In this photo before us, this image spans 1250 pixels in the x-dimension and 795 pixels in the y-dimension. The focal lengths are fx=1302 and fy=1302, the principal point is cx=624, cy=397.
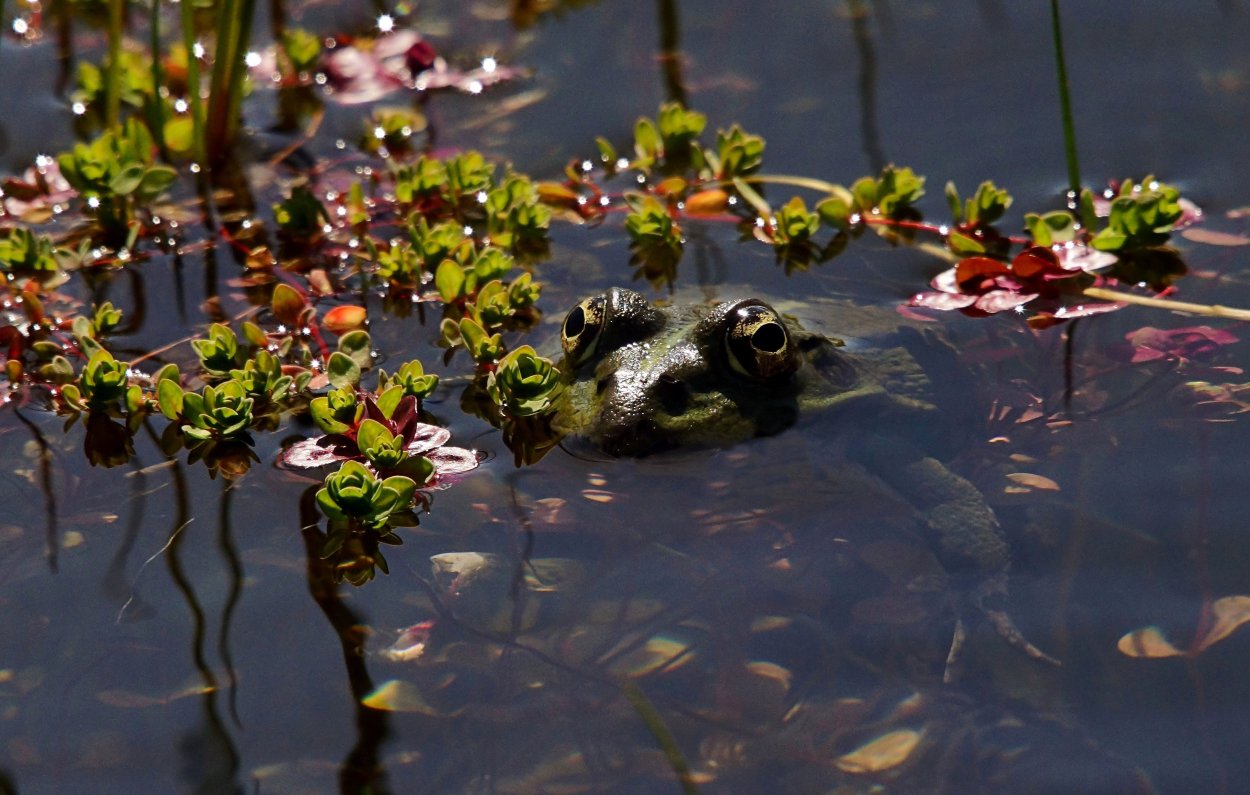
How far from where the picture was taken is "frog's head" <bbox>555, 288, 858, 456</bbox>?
13.7ft

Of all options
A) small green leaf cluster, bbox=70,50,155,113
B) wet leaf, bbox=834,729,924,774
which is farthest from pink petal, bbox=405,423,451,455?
small green leaf cluster, bbox=70,50,155,113

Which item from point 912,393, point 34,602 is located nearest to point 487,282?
point 912,393

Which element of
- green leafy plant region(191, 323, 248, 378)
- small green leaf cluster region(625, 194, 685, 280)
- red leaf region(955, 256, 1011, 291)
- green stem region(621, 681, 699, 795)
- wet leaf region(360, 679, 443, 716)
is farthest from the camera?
small green leaf cluster region(625, 194, 685, 280)

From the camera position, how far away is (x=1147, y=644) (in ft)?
11.6

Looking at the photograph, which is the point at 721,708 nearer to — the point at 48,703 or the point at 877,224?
the point at 48,703

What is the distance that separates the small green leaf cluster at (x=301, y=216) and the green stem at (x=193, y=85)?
55 centimetres

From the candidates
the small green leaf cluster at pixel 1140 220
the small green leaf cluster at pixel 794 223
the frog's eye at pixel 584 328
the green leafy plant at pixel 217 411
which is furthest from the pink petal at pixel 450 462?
the small green leaf cluster at pixel 1140 220

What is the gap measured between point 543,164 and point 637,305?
198 centimetres

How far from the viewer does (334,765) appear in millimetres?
3266

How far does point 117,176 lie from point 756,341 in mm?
2958

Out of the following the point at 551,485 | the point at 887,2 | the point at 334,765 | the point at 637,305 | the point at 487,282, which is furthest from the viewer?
the point at 887,2

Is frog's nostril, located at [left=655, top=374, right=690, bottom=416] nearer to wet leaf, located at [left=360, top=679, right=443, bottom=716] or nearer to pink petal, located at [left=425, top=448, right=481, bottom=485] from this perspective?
pink petal, located at [left=425, top=448, right=481, bottom=485]

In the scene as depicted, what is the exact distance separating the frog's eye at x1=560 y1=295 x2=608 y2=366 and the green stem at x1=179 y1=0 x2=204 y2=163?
2176 mm

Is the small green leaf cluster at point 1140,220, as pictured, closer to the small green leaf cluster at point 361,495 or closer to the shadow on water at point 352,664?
the small green leaf cluster at point 361,495
